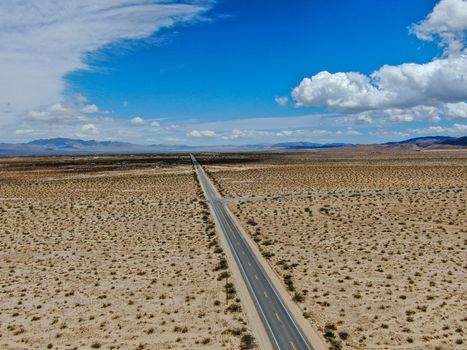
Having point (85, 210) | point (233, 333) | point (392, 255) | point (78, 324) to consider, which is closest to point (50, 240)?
point (85, 210)

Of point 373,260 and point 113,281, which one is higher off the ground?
point 373,260

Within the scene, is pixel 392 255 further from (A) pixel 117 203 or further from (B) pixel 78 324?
(A) pixel 117 203

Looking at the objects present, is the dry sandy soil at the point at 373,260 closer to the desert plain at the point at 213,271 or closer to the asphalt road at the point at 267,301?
the desert plain at the point at 213,271

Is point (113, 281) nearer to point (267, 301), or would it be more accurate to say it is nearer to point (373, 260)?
point (267, 301)

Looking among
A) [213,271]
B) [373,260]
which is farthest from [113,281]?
[373,260]

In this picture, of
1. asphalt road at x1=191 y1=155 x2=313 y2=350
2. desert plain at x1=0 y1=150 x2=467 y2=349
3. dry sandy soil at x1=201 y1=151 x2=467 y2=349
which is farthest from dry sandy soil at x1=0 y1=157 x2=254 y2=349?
dry sandy soil at x1=201 y1=151 x2=467 y2=349

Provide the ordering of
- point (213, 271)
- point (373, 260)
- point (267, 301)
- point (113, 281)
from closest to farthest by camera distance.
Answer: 1. point (267, 301)
2. point (113, 281)
3. point (213, 271)
4. point (373, 260)

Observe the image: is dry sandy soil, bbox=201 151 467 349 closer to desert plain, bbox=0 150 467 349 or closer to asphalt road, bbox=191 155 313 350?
desert plain, bbox=0 150 467 349
